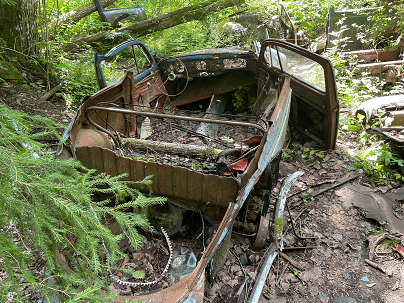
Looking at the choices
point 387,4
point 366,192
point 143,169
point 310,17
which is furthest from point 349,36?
point 143,169

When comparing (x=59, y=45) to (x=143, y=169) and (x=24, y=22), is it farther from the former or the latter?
(x=143, y=169)

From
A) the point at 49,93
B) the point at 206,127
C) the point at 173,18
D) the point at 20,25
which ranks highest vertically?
the point at 173,18

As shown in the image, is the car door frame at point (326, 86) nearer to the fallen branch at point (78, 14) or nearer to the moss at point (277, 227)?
the moss at point (277, 227)

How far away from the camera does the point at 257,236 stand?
2852mm

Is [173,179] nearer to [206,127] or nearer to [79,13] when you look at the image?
[206,127]

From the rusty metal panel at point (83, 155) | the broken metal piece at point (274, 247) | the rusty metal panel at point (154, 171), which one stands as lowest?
the broken metal piece at point (274, 247)

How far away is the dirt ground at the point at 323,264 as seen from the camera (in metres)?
2.65

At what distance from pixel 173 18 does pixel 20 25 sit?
486cm

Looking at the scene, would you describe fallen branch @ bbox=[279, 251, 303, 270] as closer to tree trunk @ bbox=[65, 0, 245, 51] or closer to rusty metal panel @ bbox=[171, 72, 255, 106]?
rusty metal panel @ bbox=[171, 72, 255, 106]

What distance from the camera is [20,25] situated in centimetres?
580

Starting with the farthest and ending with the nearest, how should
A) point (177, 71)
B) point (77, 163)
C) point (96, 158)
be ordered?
point (177, 71), point (96, 158), point (77, 163)

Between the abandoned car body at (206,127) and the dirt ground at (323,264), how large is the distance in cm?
28

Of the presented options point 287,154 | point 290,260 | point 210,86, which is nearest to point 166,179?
point 290,260

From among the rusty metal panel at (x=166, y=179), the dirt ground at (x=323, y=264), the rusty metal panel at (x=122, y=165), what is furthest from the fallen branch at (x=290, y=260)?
the rusty metal panel at (x=122, y=165)
